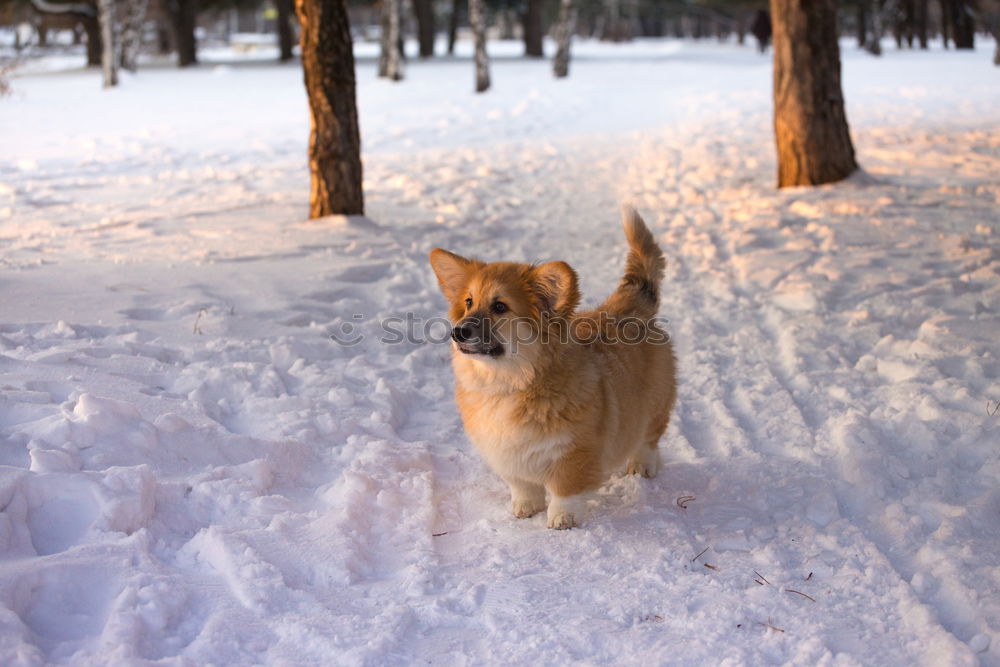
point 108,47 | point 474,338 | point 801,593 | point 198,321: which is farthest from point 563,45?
point 801,593

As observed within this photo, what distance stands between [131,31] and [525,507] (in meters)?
28.6

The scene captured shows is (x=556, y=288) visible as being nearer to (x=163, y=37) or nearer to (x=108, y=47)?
(x=108, y=47)

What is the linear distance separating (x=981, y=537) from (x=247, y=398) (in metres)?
3.76

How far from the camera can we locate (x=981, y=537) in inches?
152

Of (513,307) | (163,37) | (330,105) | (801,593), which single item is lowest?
(801,593)

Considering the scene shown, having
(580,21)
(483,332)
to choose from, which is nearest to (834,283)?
(483,332)

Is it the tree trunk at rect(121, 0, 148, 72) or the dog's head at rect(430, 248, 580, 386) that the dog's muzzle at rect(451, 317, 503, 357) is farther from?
the tree trunk at rect(121, 0, 148, 72)

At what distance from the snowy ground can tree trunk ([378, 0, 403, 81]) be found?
623 inches

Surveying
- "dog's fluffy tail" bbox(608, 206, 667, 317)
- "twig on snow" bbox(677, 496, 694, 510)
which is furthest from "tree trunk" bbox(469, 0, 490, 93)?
"twig on snow" bbox(677, 496, 694, 510)

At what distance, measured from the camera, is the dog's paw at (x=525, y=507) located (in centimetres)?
426

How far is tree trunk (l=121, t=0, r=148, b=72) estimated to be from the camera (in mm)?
27250

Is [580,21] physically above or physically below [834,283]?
above

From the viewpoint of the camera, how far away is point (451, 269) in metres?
4.05

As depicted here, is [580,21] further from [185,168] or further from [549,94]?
[185,168]
